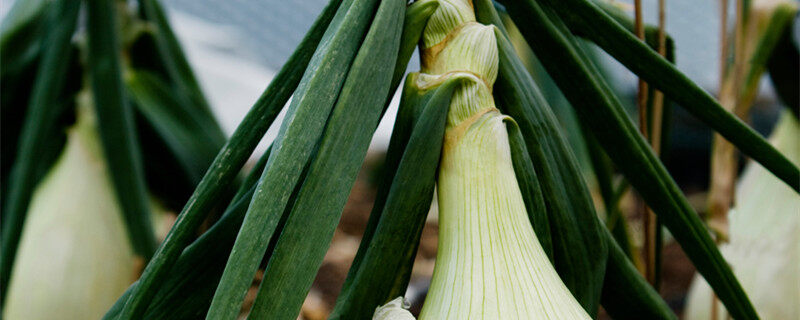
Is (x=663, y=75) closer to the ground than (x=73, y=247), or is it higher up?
higher up

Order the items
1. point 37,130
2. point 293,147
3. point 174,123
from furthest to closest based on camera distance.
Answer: point 174,123 < point 37,130 < point 293,147

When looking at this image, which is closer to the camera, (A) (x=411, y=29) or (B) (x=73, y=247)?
(A) (x=411, y=29)

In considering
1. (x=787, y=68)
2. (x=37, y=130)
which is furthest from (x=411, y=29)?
(x=787, y=68)

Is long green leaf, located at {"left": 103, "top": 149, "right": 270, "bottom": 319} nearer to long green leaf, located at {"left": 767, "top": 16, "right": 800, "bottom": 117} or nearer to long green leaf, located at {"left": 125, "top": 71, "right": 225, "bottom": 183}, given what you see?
long green leaf, located at {"left": 125, "top": 71, "right": 225, "bottom": 183}

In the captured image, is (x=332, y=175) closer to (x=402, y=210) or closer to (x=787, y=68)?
(x=402, y=210)

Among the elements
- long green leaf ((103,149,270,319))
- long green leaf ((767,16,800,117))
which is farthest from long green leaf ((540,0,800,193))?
long green leaf ((767,16,800,117))

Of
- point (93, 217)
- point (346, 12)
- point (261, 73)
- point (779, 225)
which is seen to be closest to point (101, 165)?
point (93, 217)

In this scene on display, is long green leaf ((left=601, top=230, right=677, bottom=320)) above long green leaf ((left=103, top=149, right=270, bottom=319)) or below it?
below
